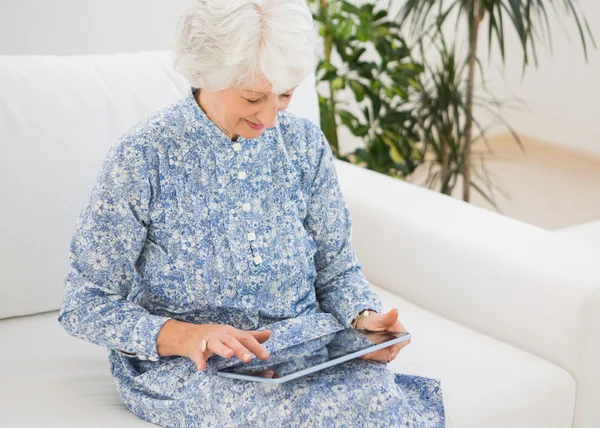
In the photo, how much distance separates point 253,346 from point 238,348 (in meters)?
0.04

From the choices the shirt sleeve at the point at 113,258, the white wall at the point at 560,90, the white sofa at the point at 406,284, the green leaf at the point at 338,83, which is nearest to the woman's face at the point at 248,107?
the shirt sleeve at the point at 113,258

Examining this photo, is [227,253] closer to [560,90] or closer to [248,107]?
[248,107]

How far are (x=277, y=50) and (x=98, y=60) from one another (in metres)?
0.77

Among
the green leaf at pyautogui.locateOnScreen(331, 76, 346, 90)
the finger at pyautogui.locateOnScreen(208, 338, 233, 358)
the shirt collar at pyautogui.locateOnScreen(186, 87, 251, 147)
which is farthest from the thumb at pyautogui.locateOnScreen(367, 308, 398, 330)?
the green leaf at pyautogui.locateOnScreen(331, 76, 346, 90)

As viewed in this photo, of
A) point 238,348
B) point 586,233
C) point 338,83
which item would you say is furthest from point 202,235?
point 338,83

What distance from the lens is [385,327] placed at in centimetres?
156

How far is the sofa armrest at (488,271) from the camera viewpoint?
1.79m

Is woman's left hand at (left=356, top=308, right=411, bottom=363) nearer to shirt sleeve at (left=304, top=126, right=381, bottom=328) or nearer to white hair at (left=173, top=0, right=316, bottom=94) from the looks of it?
shirt sleeve at (left=304, top=126, right=381, bottom=328)

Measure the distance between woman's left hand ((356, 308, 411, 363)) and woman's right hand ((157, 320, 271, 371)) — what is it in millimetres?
208

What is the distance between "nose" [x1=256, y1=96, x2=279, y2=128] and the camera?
148 cm

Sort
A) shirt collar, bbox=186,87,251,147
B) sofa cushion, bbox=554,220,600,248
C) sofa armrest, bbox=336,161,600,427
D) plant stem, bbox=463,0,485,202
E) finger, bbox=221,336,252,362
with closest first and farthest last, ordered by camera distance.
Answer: finger, bbox=221,336,252,362, shirt collar, bbox=186,87,251,147, sofa armrest, bbox=336,161,600,427, sofa cushion, bbox=554,220,600,248, plant stem, bbox=463,0,485,202

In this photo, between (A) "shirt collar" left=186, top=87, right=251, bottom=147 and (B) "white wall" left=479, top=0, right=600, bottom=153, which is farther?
(B) "white wall" left=479, top=0, right=600, bottom=153

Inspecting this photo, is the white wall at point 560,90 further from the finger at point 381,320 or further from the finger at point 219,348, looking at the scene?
the finger at point 219,348

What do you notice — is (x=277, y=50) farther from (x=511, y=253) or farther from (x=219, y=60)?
(x=511, y=253)
